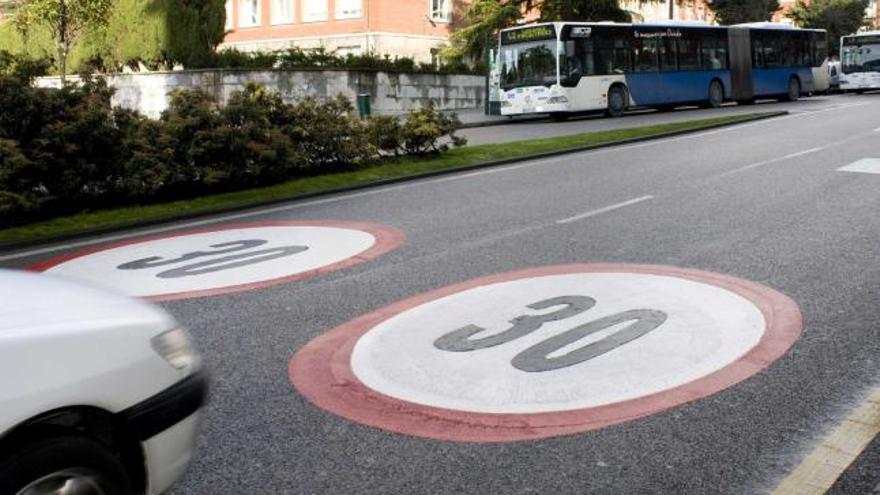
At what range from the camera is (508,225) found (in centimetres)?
1023

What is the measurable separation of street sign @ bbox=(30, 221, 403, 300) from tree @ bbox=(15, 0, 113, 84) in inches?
826

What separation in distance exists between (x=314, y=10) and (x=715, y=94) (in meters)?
24.4

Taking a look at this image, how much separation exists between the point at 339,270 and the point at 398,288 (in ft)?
3.19

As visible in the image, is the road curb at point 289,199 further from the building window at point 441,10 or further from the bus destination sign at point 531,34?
the building window at point 441,10

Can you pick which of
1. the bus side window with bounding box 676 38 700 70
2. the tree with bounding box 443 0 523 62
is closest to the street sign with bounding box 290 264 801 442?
the bus side window with bounding box 676 38 700 70

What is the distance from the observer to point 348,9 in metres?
49.3

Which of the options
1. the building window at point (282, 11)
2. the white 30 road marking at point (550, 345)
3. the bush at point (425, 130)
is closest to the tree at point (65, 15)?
the bush at point (425, 130)

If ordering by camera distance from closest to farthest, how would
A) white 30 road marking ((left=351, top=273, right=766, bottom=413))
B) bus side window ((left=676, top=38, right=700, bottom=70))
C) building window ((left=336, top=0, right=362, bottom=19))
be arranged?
white 30 road marking ((left=351, top=273, right=766, bottom=413)), bus side window ((left=676, top=38, right=700, bottom=70)), building window ((left=336, top=0, right=362, bottom=19))

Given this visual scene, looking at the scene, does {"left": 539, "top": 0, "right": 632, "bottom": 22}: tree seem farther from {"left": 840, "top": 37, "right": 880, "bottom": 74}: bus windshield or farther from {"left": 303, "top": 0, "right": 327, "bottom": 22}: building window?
{"left": 303, "top": 0, "right": 327, "bottom": 22}: building window

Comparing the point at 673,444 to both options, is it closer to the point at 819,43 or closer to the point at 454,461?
the point at 454,461

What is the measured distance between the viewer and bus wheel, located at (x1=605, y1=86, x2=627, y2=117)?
106 ft

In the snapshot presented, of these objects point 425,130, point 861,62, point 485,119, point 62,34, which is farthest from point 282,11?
point 425,130

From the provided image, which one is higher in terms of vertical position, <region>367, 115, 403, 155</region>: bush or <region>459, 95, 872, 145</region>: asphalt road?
<region>459, 95, 872, 145</region>: asphalt road

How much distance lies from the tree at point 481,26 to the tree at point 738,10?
25.3 m
